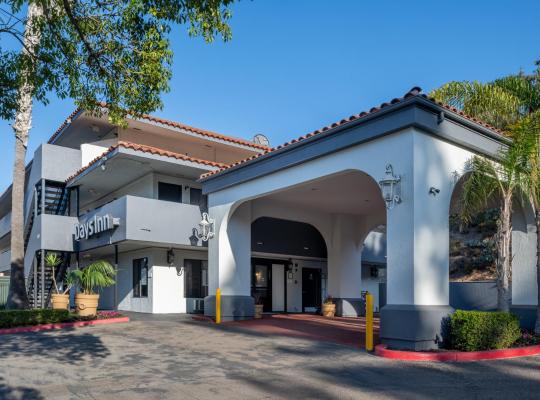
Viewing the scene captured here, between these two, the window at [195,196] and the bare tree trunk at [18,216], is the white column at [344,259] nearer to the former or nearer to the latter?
the window at [195,196]

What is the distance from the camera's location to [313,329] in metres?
15.3

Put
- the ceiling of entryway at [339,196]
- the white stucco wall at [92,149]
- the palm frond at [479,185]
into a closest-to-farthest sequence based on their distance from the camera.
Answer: the palm frond at [479,185] < the ceiling of entryway at [339,196] < the white stucco wall at [92,149]

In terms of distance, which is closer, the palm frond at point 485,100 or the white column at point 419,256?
the white column at point 419,256

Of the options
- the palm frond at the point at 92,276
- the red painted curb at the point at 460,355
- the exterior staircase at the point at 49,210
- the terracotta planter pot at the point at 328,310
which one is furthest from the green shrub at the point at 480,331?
the exterior staircase at the point at 49,210

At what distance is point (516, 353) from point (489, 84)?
9.70 metres

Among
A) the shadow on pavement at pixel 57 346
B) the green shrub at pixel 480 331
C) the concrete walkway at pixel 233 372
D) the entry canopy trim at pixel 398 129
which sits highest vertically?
the entry canopy trim at pixel 398 129

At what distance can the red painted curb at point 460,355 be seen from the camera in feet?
32.7

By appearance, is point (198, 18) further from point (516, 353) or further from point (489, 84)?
point (489, 84)

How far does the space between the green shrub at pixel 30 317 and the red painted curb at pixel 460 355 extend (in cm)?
1000

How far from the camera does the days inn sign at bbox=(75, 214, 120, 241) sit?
19.1m

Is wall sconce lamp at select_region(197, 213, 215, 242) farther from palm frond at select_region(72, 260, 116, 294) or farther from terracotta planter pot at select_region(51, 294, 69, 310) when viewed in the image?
terracotta planter pot at select_region(51, 294, 69, 310)

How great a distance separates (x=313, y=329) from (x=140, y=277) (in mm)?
9766

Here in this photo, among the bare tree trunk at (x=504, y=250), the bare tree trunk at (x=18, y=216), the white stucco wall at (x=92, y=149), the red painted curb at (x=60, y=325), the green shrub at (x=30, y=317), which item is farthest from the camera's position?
the white stucco wall at (x=92, y=149)

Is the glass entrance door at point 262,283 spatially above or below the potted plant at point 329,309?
above
